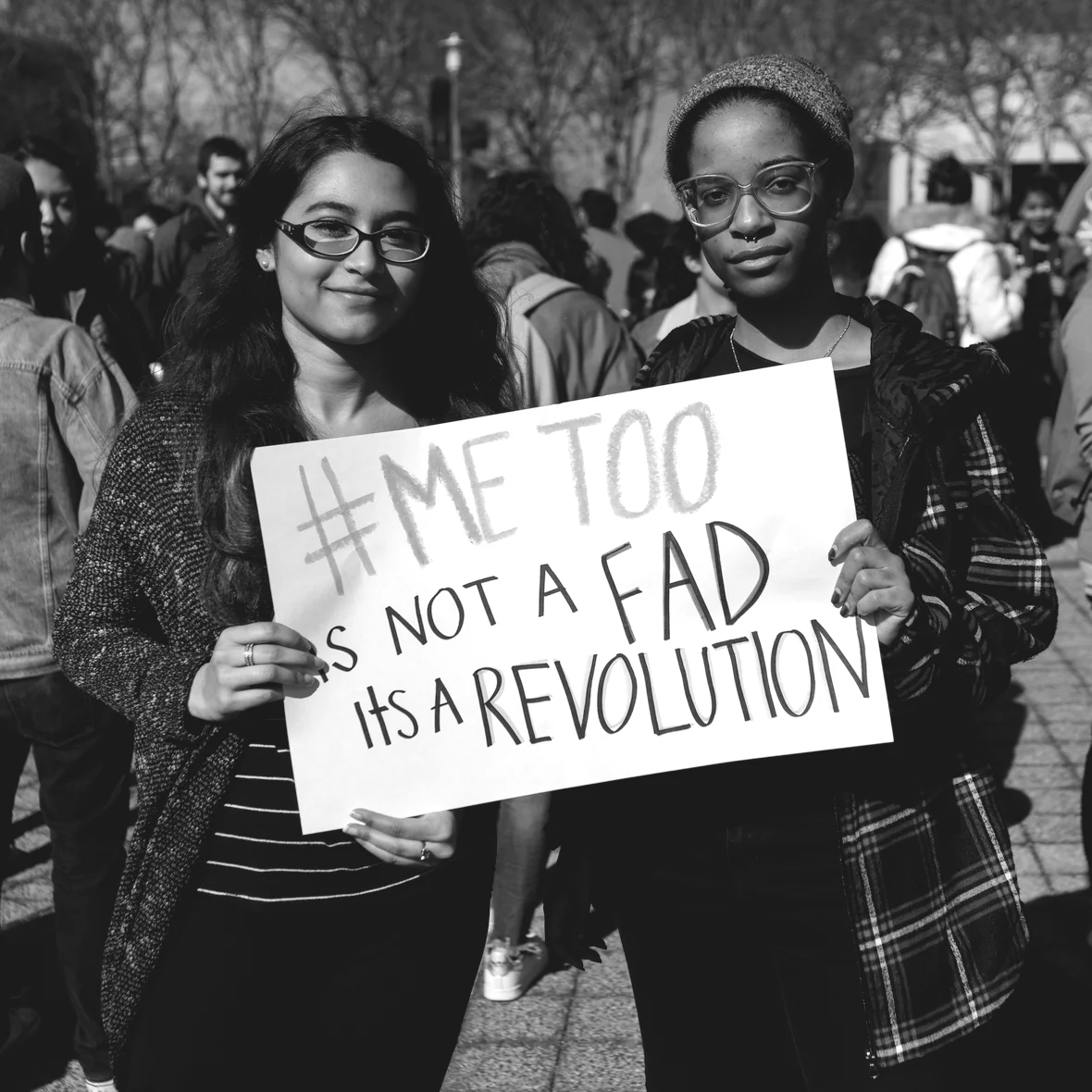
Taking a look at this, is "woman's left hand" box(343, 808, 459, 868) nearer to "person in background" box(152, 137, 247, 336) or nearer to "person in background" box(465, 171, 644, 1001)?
"person in background" box(465, 171, 644, 1001)

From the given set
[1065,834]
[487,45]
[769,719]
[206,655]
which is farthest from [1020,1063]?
[487,45]

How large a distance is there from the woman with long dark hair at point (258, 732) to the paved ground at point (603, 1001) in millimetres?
432

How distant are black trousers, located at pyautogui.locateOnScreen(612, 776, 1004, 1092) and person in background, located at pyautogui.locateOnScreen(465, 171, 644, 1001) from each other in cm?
103

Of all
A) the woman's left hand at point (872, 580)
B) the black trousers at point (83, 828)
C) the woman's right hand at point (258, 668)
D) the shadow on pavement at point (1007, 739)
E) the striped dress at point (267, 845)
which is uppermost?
the woman's left hand at point (872, 580)

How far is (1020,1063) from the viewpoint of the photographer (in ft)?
9.61

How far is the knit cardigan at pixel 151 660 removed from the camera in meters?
1.81

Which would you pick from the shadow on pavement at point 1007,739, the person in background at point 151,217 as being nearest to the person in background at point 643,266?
the shadow on pavement at point 1007,739

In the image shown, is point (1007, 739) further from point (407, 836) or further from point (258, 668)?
point (258, 668)

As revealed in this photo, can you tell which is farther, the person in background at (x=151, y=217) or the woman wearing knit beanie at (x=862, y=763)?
the person in background at (x=151, y=217)

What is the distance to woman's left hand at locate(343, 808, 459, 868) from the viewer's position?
174 cm

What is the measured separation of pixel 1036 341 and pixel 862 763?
8.02 metres

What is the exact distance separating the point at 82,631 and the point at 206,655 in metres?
0.20

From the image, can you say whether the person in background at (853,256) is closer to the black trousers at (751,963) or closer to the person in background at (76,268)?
the person in background at (76,268)

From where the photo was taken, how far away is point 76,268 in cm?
390
